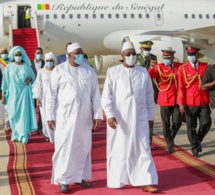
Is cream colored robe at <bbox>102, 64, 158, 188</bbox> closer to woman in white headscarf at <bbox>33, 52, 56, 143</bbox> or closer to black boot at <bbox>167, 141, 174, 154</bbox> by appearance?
black boot at <bbox>167, 141, 174, 154</bbox>

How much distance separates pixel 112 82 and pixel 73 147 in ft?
2.89

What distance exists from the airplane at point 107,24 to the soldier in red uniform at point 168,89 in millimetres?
12517

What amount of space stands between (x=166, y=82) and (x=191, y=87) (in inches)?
25.9

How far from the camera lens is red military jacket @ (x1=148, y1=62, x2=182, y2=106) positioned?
31.5 feet

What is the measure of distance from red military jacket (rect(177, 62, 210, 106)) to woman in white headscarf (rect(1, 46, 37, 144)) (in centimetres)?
295

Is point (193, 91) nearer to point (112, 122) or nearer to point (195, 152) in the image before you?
point (195, 152)

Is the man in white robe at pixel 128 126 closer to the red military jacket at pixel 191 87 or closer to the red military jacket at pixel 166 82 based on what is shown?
the red military jacket at pixel 191 87

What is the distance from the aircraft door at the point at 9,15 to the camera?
74.7 ft

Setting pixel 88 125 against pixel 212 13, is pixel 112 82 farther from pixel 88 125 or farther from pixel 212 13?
pixel 212 13

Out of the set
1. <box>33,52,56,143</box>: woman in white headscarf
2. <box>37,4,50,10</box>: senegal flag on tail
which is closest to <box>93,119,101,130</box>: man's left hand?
<box>33,52,56,143</box>: woman in white headscarf

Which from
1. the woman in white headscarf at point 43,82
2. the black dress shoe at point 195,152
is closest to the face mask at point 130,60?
the black dress shoe at point 195,152

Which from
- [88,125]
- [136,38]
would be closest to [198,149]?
[88,125]

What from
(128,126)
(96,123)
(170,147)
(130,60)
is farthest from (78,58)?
(170,147)

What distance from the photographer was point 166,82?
9703 millimetres
